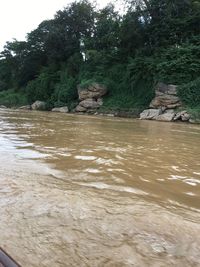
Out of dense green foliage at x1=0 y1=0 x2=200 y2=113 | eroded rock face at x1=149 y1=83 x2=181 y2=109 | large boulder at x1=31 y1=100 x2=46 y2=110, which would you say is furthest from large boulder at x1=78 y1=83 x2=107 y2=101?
large boulder at x1=31 y1=100 x2=46 y2=110

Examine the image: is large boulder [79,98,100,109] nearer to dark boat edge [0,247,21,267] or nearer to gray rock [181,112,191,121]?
gray rock [181,112,191,121]

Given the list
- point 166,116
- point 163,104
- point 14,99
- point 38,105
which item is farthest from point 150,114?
point 14,99

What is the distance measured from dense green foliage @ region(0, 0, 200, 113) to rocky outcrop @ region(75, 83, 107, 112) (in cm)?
73

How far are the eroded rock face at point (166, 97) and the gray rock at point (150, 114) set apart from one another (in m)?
0.63

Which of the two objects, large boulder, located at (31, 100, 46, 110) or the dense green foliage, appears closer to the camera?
the dense green foliage

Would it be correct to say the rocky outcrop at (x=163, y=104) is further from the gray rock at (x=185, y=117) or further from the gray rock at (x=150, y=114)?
the gray rock at (x=185, y=117)

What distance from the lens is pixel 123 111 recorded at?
2239cm

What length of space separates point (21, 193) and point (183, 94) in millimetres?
17949

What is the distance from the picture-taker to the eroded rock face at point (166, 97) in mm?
19641

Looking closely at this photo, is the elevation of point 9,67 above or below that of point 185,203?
above

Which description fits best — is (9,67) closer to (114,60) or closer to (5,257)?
(114,60)

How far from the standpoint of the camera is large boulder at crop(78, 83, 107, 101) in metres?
24.7

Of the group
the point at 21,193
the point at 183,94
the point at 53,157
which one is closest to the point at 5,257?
the point at 21,193

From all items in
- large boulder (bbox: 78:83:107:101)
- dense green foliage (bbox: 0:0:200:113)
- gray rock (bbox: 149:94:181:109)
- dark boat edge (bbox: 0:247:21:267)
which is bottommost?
dark boat edge (bbox: 0:247:21:267)
